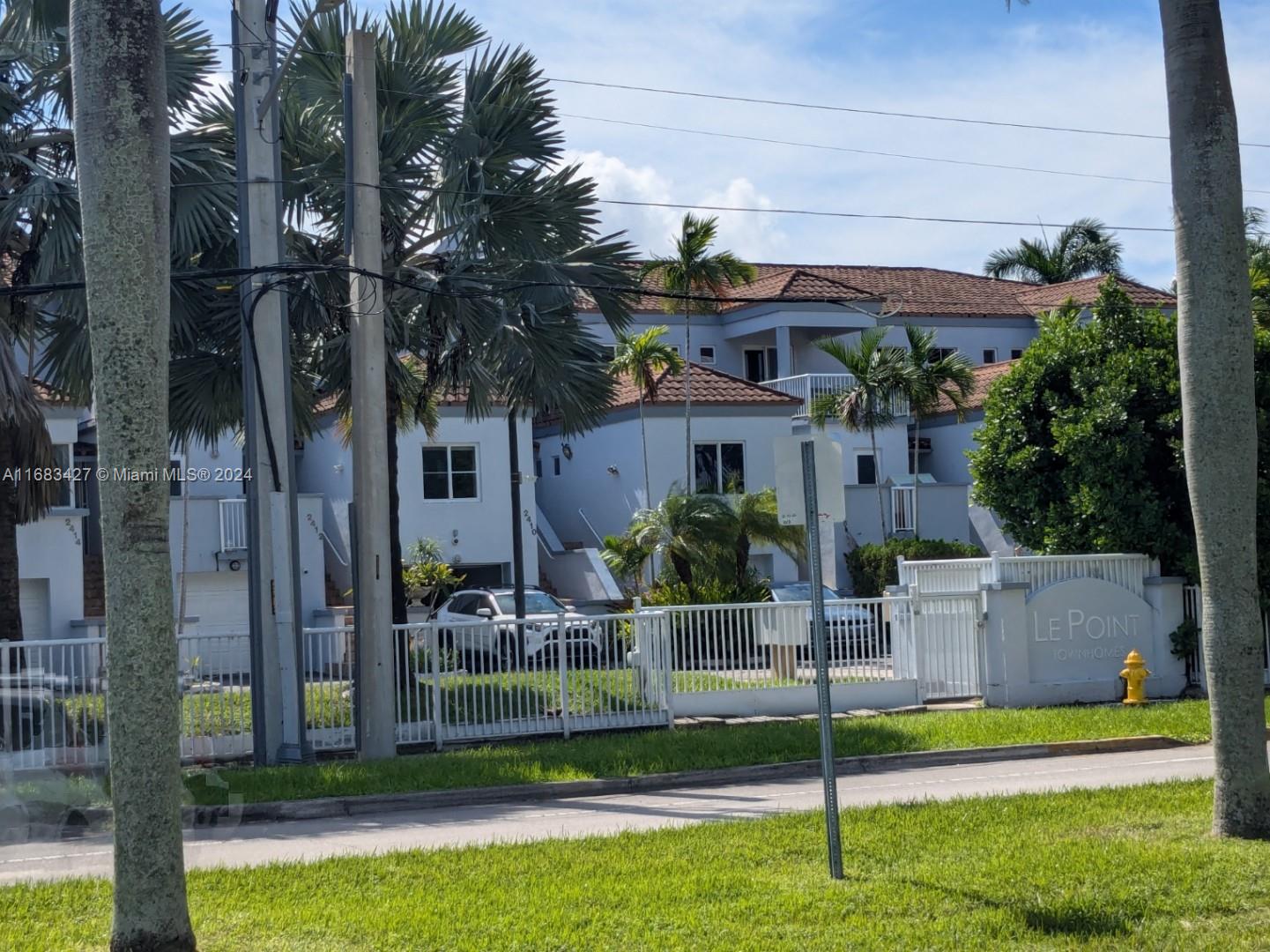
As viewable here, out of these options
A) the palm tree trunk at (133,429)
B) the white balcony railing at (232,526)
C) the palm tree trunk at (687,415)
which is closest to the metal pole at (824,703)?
the palm tree trunk at (133,429)

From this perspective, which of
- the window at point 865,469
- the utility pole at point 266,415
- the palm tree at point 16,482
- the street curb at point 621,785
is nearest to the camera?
the street curb at point 621,785

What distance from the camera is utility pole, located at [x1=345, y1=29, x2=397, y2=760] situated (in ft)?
48.5

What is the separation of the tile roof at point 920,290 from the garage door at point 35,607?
19.3 meters

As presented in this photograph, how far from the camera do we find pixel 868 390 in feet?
116

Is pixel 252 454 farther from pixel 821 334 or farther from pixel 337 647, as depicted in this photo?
pixel 821 334

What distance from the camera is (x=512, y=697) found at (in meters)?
16.9

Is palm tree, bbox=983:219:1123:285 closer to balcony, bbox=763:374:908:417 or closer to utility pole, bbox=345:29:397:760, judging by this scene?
balcony, bbox=763:374:908:417

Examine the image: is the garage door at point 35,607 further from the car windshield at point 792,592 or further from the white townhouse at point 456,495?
the car windshield at point 792,592

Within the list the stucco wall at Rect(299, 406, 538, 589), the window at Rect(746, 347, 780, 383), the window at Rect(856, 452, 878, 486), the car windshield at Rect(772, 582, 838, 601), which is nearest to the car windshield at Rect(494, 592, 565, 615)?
the car windshield at Rect(772, 582, 838, 601)

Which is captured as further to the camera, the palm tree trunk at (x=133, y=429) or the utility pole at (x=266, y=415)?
the utility pole at (x=266, y=415)

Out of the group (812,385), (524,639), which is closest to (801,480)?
(524,639)

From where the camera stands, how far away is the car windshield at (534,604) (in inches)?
1072

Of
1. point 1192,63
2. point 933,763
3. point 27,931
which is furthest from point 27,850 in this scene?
point 1192,63

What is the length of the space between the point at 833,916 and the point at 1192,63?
20.3 ft
